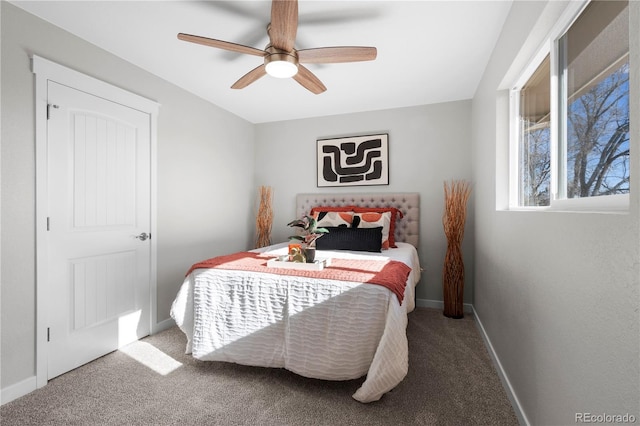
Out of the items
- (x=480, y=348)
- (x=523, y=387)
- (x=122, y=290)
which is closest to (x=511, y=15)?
(x=523, y=387)

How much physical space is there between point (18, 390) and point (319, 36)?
10.3 ft

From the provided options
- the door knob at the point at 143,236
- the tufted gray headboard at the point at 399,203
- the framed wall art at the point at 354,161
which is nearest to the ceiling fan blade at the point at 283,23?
the door knob at the point at 143,236

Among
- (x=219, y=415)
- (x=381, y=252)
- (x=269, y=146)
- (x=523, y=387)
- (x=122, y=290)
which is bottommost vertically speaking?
(x=219, y=415)

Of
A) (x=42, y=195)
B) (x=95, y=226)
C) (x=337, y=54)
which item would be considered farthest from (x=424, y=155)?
(x=42, y=195)

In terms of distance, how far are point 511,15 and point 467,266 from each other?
254 cm

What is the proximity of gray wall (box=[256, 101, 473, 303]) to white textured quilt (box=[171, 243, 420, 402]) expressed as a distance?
189cm

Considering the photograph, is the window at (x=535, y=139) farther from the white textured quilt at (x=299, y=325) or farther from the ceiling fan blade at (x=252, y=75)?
the ceiling fan blade at (x=252, y=75)

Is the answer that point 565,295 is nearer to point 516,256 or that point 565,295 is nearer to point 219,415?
point 516,256

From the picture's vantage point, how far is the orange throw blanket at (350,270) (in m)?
1.82

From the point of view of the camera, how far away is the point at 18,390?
6.05 feet

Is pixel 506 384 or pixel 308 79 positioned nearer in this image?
pixel 506 384

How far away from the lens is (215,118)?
365cm

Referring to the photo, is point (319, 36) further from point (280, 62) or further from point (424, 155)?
point (424, 155)

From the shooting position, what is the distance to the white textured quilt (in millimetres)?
1682
